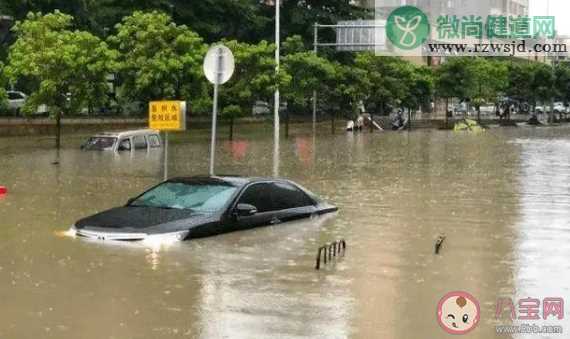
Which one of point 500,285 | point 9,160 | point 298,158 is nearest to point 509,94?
point 298,158

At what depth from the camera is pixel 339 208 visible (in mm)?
17297

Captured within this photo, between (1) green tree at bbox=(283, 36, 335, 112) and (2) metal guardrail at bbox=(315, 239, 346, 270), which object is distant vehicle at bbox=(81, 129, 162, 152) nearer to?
(1) green tree at bbox=(283, 36, 335, 112)

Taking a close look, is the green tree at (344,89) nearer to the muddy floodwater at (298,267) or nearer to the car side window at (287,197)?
the muddy floodwater at (298,267)

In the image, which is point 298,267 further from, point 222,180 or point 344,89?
point 344,89

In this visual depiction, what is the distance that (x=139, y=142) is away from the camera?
34.7 metres

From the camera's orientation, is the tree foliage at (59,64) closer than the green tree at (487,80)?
Yes

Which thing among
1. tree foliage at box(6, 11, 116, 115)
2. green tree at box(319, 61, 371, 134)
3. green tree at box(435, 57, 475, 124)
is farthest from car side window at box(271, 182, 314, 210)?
green tree at box(435, 57, 475, 124)

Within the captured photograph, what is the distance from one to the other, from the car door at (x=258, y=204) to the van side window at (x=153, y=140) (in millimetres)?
21671

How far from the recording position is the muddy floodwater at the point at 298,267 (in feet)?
26.9

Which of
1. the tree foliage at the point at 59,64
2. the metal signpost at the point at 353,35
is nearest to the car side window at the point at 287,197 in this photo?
the tree foliage at the point at 59,64

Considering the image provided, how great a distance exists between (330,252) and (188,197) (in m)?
2.74

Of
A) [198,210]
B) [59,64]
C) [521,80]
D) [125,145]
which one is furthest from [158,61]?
[521,80]

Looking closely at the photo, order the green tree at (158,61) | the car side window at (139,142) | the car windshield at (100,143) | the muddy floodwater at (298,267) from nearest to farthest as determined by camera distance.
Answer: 1. the muddy floodwater at (298,267)
2. the car windshield at (100,143)
3. the car side window at (139,142)
4. the green tree at (158,61)

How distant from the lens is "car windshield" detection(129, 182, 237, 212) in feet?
43.3
